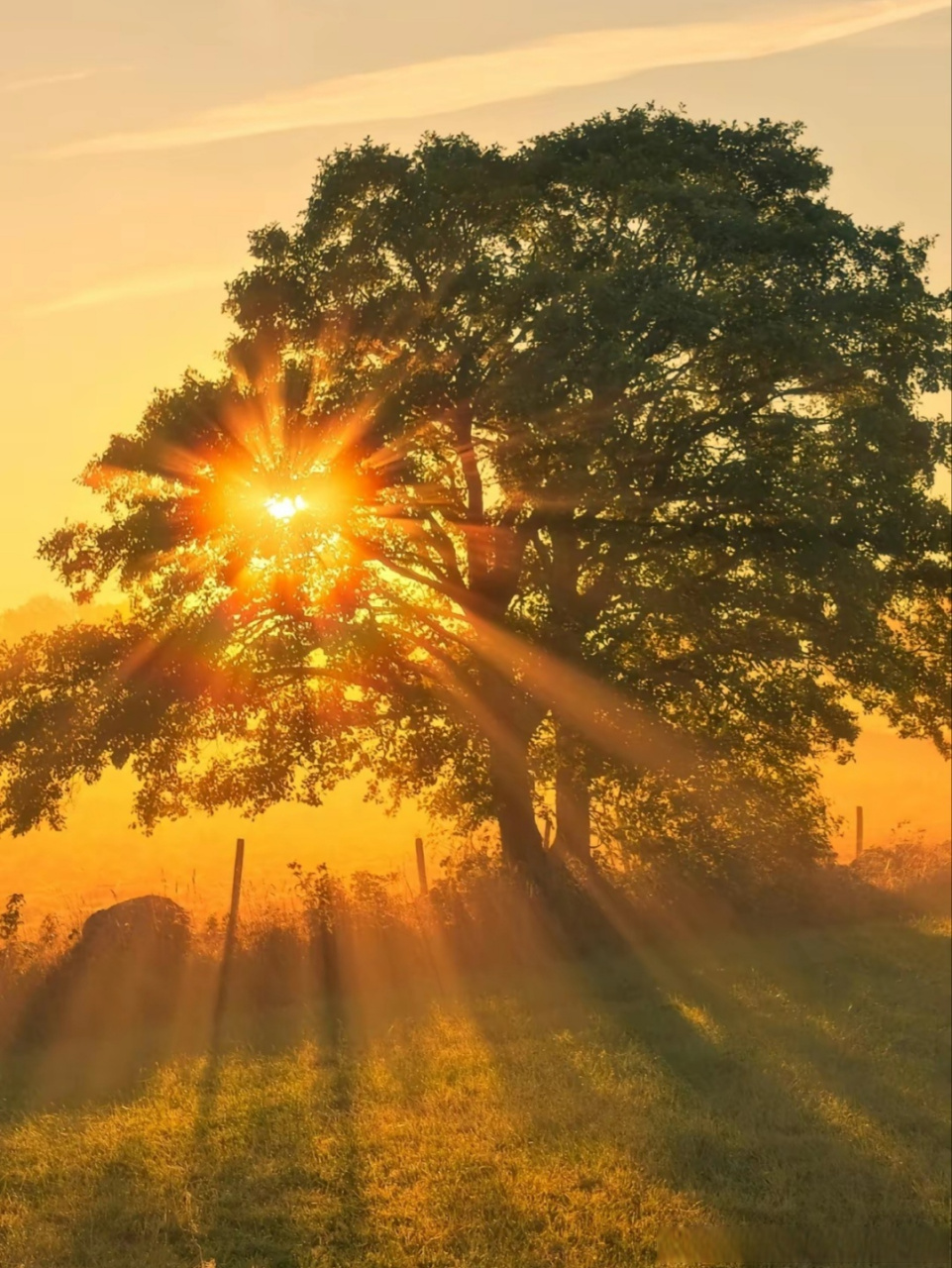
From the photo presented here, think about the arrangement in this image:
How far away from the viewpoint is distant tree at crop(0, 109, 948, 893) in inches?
842

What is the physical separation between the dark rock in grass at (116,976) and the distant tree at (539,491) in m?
2.69

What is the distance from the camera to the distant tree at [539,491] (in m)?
21.4

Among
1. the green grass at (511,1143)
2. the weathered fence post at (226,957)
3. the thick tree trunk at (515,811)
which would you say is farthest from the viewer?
the thick tree trunk at (515,811)

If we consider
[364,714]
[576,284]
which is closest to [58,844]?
[364,714]

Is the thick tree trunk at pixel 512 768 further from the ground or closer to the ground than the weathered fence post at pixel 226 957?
further from the ground

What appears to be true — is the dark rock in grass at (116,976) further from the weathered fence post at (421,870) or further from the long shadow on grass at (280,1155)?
the weathered fence post at (421,870)

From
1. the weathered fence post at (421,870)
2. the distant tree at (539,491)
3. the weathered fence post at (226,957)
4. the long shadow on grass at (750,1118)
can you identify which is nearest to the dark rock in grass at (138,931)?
the weathered fence post at (226,957)

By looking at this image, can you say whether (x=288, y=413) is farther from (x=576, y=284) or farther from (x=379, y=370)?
(x=576, y=284)

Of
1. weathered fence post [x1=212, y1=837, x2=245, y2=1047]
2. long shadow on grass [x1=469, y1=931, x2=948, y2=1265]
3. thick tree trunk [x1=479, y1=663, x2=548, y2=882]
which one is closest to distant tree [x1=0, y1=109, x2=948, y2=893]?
thick tree trunk [x1=479, y1=663, x2=548, y2=882]

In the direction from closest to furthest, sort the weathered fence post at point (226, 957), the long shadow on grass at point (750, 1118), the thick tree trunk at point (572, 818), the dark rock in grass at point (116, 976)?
the long shadow on grass at point (750, 1118) → the dark rock in grass at point (116, 976) → the weathered fence post at point (226, 957) → the thick tree trunk at point (572, 818)

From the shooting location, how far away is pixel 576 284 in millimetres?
20797

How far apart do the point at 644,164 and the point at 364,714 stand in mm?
10842

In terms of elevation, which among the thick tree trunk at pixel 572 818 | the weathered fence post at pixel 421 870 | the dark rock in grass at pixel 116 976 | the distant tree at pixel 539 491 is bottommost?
the dark rock in grass at pixel 116 976

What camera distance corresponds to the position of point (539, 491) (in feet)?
72.8
